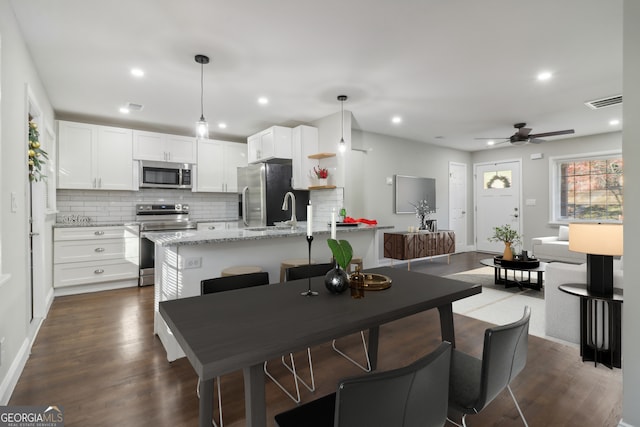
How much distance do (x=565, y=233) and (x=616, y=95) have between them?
2.81 m

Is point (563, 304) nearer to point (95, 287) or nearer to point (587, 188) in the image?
point (587, 188)

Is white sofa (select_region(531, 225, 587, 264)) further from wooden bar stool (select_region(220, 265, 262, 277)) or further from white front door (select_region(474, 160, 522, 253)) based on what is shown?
wooden bar stool (select_region(220, 265, 262, 277))

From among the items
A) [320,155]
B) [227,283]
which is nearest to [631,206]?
[227,283]

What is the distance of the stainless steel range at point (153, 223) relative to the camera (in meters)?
4.83

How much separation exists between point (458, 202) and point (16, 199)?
7.81m

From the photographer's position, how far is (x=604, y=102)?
4.30 meters

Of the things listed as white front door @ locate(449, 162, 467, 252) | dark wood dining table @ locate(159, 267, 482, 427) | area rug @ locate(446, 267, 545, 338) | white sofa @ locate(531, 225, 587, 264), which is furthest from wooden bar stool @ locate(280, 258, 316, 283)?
white front door @ locate(449, 162, 467, 252)

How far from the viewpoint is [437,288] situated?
1751 mm

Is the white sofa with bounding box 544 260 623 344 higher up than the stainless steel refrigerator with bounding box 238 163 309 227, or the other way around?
the stainless steel refrigerator with bounding box 238 163 309 227

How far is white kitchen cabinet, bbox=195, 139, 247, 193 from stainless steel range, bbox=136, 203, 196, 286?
540mm

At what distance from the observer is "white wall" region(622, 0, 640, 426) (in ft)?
4.99

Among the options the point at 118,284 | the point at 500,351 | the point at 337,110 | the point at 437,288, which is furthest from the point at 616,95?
the point at 118,284

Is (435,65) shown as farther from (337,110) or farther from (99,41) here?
(99,41)

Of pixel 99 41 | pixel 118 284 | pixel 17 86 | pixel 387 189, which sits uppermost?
pixel 99 41
